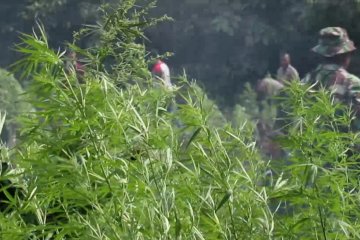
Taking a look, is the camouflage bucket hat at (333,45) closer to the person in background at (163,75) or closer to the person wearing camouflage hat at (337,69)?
the person wearing camouflage hat at (337,69)

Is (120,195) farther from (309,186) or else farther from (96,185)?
(309,186)

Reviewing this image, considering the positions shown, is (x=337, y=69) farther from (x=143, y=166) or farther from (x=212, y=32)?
(x=212, y=32)

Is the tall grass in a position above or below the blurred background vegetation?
above

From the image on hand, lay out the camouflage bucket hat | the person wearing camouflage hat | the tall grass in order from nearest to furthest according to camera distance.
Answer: the tall grass < the person wearing camouflage hat < the camouflage bucket hat

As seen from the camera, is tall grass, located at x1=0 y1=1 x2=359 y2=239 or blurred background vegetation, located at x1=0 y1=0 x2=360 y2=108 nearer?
tall grass, located at x1=0 y1=1 x2=359 y2=239

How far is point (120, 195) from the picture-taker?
11.0ft

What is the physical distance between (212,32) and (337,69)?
60.6 ft

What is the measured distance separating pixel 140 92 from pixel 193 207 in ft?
1.24

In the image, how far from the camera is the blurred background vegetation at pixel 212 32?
26.3 m

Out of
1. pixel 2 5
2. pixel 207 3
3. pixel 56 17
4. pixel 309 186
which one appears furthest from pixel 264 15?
pixel 309 186

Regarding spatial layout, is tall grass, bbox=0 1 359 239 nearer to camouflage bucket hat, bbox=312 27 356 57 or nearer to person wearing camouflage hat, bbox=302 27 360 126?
person wearing camouflage hat, bbox=302 27 360 126

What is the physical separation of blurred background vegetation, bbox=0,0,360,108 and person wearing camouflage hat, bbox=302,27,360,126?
13.0 metres

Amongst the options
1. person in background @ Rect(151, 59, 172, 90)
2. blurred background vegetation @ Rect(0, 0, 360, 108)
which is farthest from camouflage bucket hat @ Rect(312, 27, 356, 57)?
blurred background vegetation @ Rect(0, 0, 360, 108)

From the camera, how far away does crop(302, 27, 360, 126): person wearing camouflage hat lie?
33.2 feet
